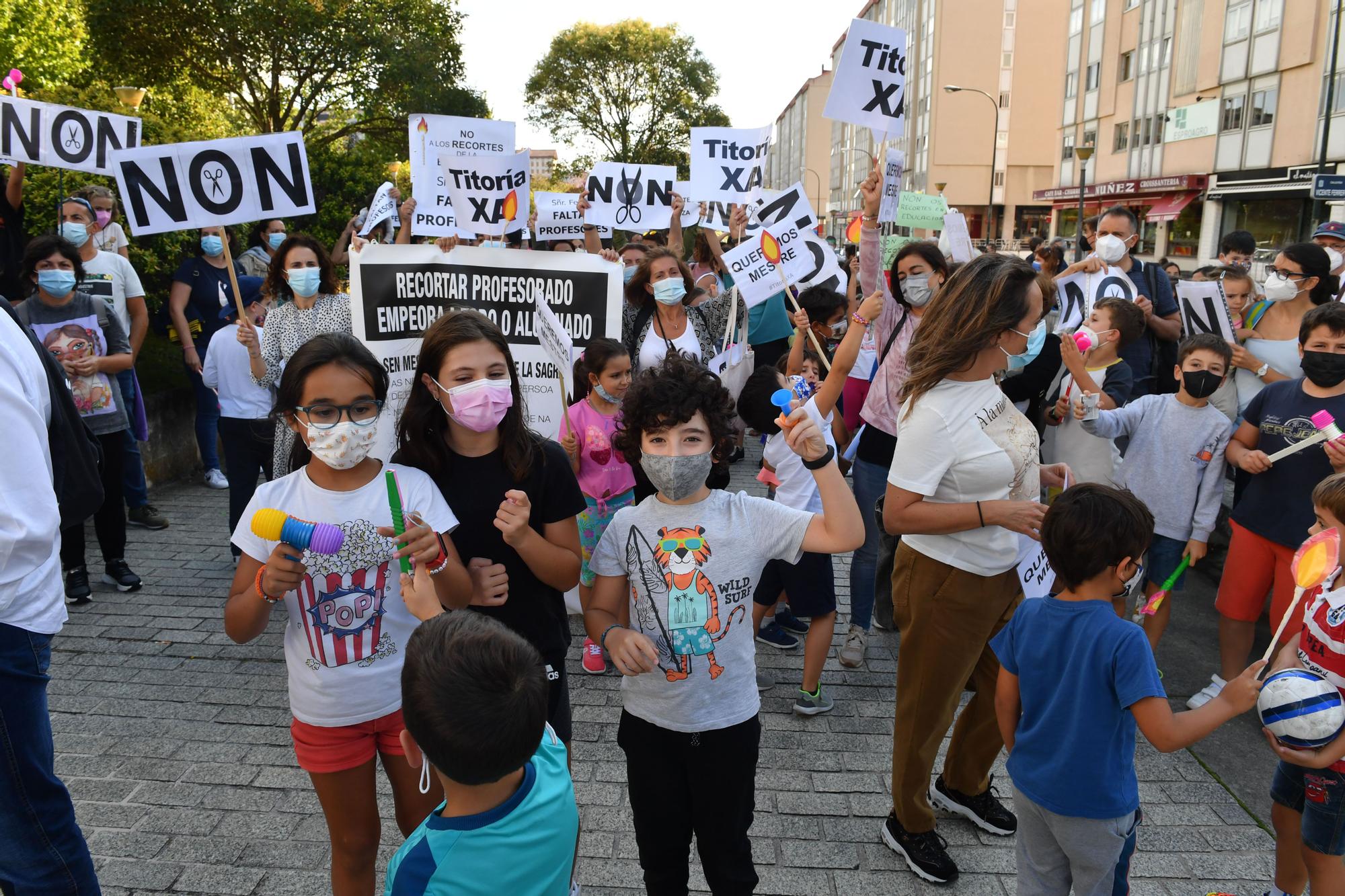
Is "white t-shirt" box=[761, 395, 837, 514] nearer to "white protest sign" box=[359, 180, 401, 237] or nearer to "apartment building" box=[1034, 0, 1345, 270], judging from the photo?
"white protest sign" box=[359, 180, 401, 237]

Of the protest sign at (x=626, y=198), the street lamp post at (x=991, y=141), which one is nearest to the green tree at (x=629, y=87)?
the street lamp post at (x=991, y=141)

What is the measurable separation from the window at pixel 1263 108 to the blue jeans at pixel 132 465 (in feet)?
113

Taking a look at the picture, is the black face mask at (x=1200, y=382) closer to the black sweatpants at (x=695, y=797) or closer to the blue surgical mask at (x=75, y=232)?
the black sweatpants at (x=695, y=797)

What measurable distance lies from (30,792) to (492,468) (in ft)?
4.87

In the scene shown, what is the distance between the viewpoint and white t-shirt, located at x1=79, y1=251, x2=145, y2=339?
662 cm

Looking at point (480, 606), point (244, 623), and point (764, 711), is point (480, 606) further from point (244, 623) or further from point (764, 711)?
point (764, 711)

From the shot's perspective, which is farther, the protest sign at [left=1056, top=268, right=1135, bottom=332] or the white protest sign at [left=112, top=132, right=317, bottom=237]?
the protest sign at [left=1056, top=268, right=1135, bottom=332]

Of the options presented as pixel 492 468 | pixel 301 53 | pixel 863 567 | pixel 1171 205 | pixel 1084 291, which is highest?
pixel 301 53

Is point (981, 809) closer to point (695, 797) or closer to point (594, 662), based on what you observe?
point (695, 797)

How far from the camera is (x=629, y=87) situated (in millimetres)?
50250

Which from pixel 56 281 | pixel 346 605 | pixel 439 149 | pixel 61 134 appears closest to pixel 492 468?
pixel 346 605

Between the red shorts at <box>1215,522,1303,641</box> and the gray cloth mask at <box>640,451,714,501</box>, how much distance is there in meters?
3.27

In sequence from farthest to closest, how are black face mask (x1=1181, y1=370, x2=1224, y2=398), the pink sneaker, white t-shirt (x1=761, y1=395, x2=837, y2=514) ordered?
1. the pink sneaker
2. black face mask (x1=1181, y1=370, x2=1224, y2=398)
3. white t-shirt (x1=761, y1=395, x2=837, y2=514)

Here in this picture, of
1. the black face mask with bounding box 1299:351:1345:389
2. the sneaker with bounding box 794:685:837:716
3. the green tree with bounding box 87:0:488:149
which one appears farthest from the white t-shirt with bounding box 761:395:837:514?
the green tree with bounding box 87:0:488:149
